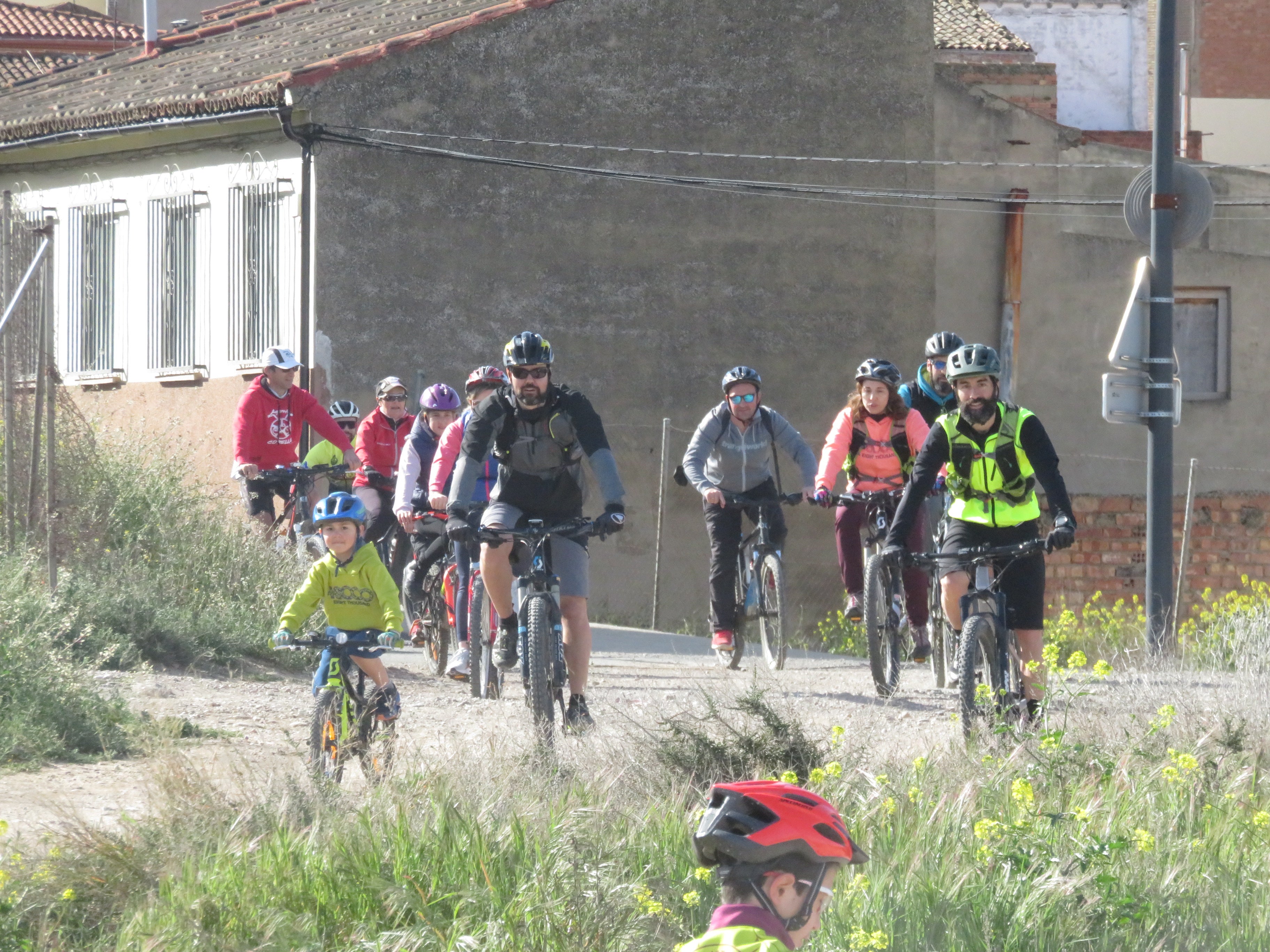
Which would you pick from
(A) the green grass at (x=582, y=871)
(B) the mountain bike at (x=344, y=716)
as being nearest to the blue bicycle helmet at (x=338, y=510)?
(B) the mountain bike at (x=344, y=716)

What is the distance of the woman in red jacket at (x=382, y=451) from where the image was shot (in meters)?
13.8

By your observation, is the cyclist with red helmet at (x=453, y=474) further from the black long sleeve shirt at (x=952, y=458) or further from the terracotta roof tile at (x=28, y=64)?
the terracotta roof tile at (x=28, y=64)

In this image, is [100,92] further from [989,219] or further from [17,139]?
[989,219]

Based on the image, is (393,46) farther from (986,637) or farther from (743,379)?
(986,637)

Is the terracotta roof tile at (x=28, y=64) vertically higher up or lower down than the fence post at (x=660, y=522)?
higher up

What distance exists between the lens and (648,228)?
20.3 meters

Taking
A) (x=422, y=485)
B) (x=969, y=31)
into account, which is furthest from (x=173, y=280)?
(x=969, y=31)

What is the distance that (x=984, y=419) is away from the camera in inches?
321

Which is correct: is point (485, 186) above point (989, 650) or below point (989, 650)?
above

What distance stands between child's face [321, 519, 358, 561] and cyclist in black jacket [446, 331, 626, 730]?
104 centimetres

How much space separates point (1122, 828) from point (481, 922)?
2.19m

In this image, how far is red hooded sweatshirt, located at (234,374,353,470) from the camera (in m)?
13.7

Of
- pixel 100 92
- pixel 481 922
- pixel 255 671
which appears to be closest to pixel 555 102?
pixel 100 92

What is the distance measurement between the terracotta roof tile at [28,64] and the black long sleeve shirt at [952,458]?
70.4 feet
